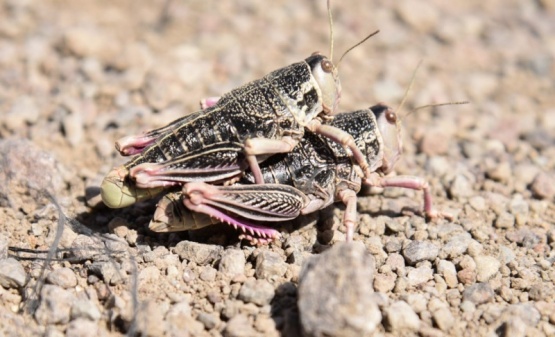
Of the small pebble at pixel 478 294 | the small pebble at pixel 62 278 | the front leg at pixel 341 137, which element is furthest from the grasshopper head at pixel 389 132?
the small pebble at pixel 62 278

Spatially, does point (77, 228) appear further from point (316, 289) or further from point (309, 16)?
point (309, 16)

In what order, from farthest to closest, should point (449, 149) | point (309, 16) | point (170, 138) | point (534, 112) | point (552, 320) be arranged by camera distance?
1. point (309, 16)
2. point (534, 112)
3. point (449, 149)
4. point (170, 138)
5. point (552, 320)

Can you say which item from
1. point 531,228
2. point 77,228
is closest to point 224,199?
point 77,228

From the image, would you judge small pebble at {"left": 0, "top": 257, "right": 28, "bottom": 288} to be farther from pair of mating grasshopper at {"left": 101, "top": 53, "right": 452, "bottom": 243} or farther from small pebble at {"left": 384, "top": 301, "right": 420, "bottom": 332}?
small pebble at {"left": 384, "top": 301, "right": 420, "bottom": 332}

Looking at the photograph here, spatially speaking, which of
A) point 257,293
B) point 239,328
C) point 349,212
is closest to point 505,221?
point 349,212

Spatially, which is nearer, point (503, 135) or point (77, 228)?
point (77, 228)

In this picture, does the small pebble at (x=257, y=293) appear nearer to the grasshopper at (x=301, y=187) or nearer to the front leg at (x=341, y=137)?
the grasshopper at (x=301, y=187)

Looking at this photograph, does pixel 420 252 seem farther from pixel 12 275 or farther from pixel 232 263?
pixel 12 275
